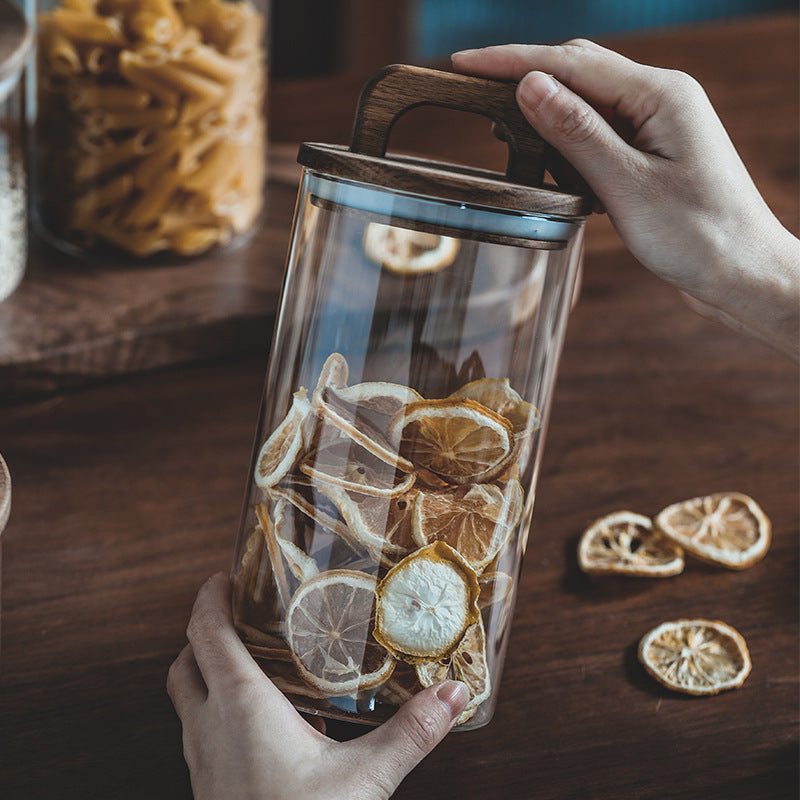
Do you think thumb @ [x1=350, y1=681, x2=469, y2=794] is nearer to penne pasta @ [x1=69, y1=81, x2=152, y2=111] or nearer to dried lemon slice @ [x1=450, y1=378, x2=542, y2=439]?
dried lemon slice @ [x1=450, y1=378, x2=542, y2=439]

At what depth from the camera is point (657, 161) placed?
1.67ft

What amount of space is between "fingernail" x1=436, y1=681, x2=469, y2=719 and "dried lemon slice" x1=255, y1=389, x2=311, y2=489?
138 millimetres

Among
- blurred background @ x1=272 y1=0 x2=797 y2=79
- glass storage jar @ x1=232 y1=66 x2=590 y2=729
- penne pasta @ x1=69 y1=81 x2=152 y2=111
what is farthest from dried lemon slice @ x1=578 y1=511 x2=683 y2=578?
blurred background @ x1=272 y1=0 x2=797 y2=79

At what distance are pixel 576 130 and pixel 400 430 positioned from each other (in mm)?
177

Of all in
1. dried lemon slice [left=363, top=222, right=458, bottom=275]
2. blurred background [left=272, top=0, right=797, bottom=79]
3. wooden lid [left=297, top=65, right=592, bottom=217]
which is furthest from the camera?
blurred background [left=272, top=0, right=797, bottom=79]

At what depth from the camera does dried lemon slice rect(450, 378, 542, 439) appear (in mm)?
520

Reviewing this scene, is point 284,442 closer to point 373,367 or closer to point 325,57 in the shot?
point 373,367

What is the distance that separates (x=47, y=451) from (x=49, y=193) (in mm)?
253

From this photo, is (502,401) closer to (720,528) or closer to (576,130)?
(576,130)

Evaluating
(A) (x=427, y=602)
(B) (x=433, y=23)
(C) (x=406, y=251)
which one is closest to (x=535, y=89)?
(C) (x=406, y=251)

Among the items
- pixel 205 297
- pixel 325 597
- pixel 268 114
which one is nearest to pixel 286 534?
pixel 325 597

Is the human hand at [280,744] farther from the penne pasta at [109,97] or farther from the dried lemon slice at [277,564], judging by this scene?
the penne pasta at [109,97]

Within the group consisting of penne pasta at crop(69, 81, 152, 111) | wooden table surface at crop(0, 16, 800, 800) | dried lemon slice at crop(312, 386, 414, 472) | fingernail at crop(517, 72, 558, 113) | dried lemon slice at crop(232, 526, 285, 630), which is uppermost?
fingernail at crop(517, 72, 558, 113)

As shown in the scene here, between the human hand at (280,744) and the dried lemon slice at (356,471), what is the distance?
106mm
